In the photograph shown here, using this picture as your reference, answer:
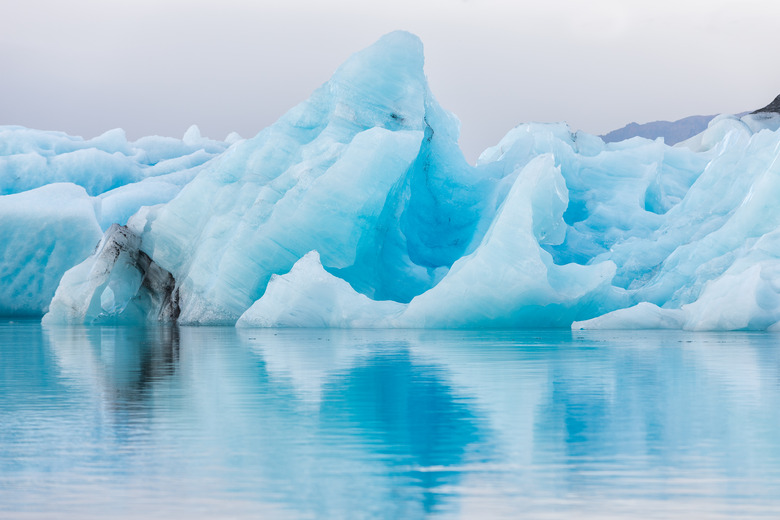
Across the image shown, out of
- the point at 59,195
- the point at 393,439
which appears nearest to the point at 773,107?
the point at 59,195

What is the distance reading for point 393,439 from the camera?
4.45m

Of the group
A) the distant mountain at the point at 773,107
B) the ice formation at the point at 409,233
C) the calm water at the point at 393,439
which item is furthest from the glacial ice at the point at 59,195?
the distant mountain at the point at 773,107

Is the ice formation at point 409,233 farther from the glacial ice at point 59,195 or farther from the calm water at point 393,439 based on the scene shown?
the calm water at point 393,439

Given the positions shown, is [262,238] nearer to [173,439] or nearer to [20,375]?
[20,375]

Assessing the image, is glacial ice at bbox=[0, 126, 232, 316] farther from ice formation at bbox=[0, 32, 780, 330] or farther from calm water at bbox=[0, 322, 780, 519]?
calm water at bbox=[0, 322, 780, 519]

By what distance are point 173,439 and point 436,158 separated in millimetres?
16017

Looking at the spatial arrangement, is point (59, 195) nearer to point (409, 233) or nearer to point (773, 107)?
point (409, 233)

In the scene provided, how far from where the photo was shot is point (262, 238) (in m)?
17.3

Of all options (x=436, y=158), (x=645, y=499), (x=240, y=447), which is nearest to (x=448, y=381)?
(x=240, y=447)

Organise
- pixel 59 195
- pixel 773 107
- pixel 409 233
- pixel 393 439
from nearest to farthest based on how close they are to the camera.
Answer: pixel 393 439
pixel 409 233
pixel 59 195
pixel 773 107

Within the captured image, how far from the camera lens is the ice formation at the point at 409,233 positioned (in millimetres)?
15703

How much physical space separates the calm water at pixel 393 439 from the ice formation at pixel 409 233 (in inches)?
267

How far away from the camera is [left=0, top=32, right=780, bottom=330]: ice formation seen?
1570cm

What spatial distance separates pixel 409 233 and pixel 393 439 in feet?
49.6
